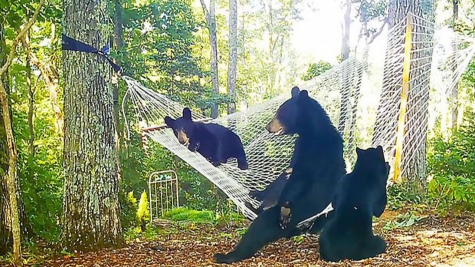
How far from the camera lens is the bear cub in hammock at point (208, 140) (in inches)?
145

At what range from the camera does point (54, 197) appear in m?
4.21

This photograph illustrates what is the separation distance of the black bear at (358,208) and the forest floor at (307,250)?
0.08 meters

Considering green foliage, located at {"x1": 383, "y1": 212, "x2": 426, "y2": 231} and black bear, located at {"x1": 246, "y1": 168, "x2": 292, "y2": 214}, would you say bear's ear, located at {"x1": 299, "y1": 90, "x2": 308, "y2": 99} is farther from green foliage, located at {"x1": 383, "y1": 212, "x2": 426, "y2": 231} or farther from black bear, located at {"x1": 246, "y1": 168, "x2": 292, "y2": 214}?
green foliage, located at {"x1": 383, "y1": 212, "x2": 426, "y2": 231}

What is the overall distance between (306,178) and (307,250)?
1.79ft

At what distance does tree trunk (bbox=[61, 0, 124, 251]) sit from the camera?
124 inches

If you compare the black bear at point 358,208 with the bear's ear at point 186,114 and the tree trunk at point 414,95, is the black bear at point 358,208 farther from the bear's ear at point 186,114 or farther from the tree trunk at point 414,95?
the bear's ear at point 186,114

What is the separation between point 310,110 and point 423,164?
2.41 meters

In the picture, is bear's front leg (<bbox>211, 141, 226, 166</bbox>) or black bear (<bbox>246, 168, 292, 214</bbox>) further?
bear's front leg (<bbox>211, 141, 226, 166</bbox>)

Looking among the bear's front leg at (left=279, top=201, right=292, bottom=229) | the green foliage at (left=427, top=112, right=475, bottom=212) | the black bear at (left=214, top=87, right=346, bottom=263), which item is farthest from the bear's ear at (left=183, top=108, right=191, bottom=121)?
the green foliage at (left=427, top=112, right=475, bottom=212)

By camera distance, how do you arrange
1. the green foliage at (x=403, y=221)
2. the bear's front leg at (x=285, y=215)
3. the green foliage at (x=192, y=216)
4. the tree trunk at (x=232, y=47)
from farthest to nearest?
the tree trunk at (x=232, y=47), the green foliage at (x=192, y=216), the green foliage at (x=403, y=221), the bear's front leg at (x=285, y=215)

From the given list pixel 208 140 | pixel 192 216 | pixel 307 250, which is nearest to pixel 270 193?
pixel 307 250

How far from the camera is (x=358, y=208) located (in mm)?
2688

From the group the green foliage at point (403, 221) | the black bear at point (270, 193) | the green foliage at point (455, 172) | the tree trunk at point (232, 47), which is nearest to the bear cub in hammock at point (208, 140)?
the black bear at point (270, 193)

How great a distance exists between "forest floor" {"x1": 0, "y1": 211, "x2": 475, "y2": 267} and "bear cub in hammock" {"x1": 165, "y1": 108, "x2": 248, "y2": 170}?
26.5 inches
